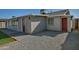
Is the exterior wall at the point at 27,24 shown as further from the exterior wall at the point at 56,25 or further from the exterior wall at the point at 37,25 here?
the exterior wall at the point at 56,25

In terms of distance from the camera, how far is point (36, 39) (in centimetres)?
1099

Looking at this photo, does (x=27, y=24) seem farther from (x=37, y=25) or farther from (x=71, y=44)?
(x=71, y=44)

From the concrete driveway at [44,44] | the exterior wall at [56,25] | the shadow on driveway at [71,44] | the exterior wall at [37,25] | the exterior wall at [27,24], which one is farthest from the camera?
the exterior wall at [56,25]

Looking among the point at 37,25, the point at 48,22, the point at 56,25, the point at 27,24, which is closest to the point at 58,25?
the point at 56,25

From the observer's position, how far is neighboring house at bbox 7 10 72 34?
1478cm

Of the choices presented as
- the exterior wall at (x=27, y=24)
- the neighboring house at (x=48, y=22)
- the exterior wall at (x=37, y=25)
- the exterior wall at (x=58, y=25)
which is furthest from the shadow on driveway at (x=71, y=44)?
the exterior wall at (x=27, y=24)

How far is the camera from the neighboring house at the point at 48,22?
1478 cm
